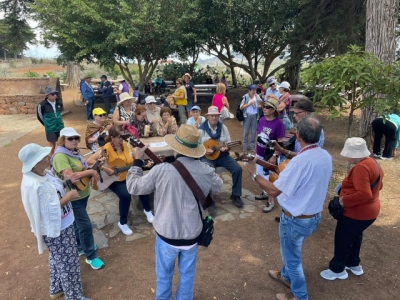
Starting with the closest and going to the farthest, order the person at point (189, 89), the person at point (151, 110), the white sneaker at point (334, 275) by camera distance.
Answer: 1. the white sneaker at point (334, 275)
2. the person at point (151, 110)
3. the person at point (189, 89)

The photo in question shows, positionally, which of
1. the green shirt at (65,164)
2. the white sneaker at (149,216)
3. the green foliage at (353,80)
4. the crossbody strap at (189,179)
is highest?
the green foliage at (353,80)

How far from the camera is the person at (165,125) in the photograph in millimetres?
6226

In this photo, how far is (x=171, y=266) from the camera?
2732mm

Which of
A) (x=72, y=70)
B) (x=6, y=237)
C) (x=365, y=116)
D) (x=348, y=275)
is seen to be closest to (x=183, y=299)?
(x=348, y=275)

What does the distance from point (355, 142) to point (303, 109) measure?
2.83ft

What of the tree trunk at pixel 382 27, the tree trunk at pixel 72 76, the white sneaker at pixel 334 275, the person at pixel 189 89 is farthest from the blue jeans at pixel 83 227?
the tree trunk at pixel 72 76

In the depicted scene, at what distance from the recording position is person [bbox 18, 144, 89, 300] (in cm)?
270

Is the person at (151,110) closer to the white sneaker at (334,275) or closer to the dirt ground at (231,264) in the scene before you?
the dirt ground at (231,264)

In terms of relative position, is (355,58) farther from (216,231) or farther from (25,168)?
(25,168)

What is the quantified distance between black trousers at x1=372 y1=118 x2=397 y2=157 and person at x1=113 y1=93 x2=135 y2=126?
216 inches

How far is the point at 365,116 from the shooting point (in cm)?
788

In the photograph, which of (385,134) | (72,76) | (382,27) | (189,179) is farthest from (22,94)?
(189,179)

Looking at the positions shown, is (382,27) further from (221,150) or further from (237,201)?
(237,201)

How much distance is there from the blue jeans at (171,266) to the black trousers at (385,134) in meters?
6.03
